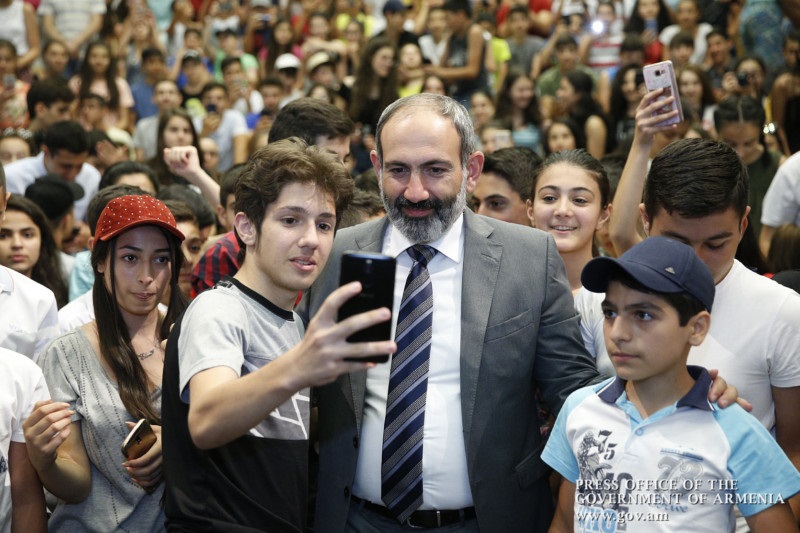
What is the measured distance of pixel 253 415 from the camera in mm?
2441

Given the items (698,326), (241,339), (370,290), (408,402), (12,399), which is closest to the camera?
(370,290)

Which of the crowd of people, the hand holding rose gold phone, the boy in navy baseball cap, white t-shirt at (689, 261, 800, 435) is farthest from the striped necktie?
white t-shirt at (689, 261, 800, 435)

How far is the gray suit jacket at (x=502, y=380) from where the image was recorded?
10.6ft

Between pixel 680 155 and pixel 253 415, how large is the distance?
1957 millimetres

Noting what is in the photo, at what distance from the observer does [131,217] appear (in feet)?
12.5

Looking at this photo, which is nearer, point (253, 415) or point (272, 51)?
point (253, 415)

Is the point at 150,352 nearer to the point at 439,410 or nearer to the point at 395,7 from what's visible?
the point at 439,410

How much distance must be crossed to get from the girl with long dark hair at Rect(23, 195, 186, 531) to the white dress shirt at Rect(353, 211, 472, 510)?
0.74 metres

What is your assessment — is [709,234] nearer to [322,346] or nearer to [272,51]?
[322,346]

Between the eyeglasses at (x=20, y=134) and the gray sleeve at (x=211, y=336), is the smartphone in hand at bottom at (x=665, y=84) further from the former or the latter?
the eyeglasses at (x=20, y=134)

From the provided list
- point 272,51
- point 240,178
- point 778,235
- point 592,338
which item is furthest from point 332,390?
point 272,51

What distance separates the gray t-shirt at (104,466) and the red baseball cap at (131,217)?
57 cm

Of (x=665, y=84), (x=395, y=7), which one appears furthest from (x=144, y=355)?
(x=395, y=7)

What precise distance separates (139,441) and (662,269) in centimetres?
178
